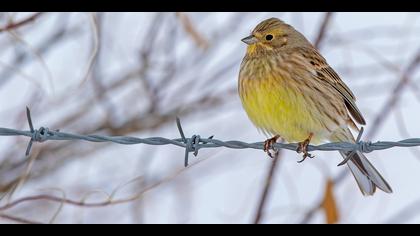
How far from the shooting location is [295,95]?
5004 mm

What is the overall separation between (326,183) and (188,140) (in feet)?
4.70

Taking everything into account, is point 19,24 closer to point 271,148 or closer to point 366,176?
point 271,148

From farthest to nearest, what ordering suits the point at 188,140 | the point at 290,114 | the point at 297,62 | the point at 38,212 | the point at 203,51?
1. the point at 203,51
2. the point at 38,212
3. the point at 297,62
4. the point at 290,114
5. the point at 188,140

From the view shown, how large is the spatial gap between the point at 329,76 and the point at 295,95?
0.45 m

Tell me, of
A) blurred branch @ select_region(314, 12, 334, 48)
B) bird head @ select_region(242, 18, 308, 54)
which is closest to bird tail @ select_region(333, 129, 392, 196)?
blurred branch @ select_region(314, 12, 334, 48)

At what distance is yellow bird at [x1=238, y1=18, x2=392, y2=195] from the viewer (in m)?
4.92

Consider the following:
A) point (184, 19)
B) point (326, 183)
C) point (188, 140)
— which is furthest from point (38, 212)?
point (188, 140)

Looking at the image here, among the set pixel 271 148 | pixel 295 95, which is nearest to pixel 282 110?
pixel 295 95

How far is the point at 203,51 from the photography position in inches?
266

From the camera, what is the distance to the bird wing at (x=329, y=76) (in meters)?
5.29

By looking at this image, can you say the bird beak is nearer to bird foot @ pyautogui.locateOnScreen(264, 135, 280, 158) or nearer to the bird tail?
bird foot @ pyautogui.locateOnScreen(264, 135, 280, 158)

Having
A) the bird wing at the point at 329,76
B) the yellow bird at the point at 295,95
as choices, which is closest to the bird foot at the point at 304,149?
the yellow bird at the point at 295,95

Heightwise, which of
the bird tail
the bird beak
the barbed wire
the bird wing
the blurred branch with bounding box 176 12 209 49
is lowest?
the barbed wire
